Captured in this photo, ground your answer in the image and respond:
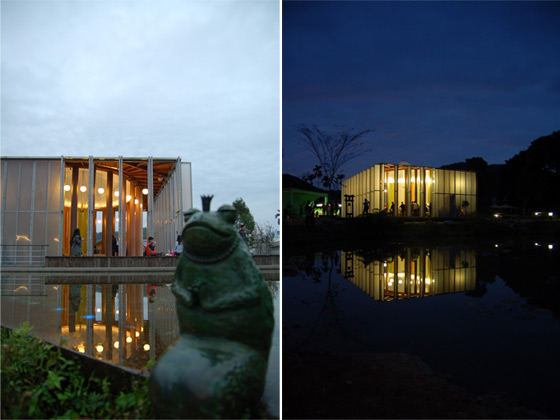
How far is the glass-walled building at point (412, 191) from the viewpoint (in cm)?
1548

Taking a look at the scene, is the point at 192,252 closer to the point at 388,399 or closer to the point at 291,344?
the point at 388,399

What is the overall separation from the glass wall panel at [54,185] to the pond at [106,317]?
4669mm

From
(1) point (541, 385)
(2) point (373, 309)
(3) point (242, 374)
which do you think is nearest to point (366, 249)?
(2) point (373, 309)

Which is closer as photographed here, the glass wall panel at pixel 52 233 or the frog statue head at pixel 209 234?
the frog statue head at pixel 209 234

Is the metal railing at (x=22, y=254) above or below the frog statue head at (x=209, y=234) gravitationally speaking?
below

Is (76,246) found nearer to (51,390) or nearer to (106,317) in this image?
(106,317)

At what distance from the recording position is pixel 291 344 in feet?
10.4

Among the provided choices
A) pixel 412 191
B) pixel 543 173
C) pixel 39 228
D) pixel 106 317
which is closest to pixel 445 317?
pixel 106 317

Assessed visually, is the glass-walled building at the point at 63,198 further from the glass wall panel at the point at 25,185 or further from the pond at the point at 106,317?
the pond at the point at 106,317

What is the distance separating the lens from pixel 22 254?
1080 centimetres

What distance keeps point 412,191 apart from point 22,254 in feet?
47.1

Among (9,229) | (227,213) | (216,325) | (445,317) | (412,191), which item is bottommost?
(445,317)

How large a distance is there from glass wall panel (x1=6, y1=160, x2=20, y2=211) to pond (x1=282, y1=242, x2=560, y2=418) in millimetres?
9001

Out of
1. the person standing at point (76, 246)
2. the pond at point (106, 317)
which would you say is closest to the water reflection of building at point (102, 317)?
the pond at point (106, 317)
